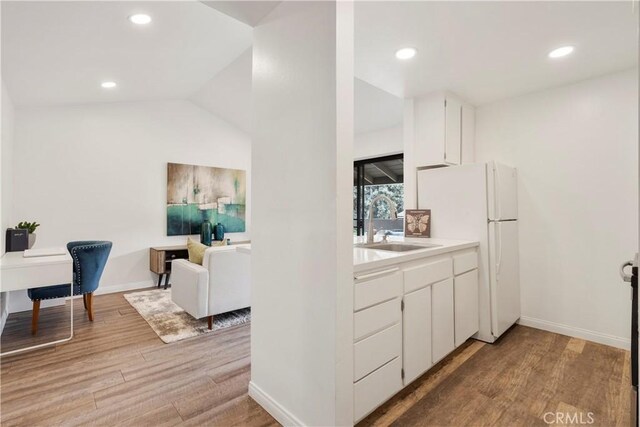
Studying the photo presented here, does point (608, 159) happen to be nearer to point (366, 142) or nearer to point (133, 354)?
point (366, 142)

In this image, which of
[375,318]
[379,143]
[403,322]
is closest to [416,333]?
[403,322]

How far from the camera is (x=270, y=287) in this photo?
1.77 meters

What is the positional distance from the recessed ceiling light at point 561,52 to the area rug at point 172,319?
3588 mm

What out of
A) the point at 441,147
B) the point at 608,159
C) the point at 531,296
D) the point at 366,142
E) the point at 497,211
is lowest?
the point at 531,296

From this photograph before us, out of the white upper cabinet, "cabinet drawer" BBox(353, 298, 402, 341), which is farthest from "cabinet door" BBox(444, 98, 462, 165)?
"cabinet drawer" BBox(353, 298, 402, 341)

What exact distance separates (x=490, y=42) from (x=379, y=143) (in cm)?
259

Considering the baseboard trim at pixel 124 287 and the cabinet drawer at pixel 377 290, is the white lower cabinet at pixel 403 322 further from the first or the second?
the baseboard trim at pixel 124 287

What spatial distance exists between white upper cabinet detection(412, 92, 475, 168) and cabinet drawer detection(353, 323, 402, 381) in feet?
6.39

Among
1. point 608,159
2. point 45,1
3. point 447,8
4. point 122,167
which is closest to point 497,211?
point 608,159

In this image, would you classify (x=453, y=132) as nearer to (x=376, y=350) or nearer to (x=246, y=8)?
(x=246, y=8)

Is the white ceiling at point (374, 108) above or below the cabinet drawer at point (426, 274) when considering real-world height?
above

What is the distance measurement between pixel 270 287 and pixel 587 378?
2.25 metres

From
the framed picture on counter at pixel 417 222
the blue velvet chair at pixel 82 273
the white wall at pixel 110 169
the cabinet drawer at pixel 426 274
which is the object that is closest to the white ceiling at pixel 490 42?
the framed picture on counter at pixel 417 222

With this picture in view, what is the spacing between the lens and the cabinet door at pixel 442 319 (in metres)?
2.06
